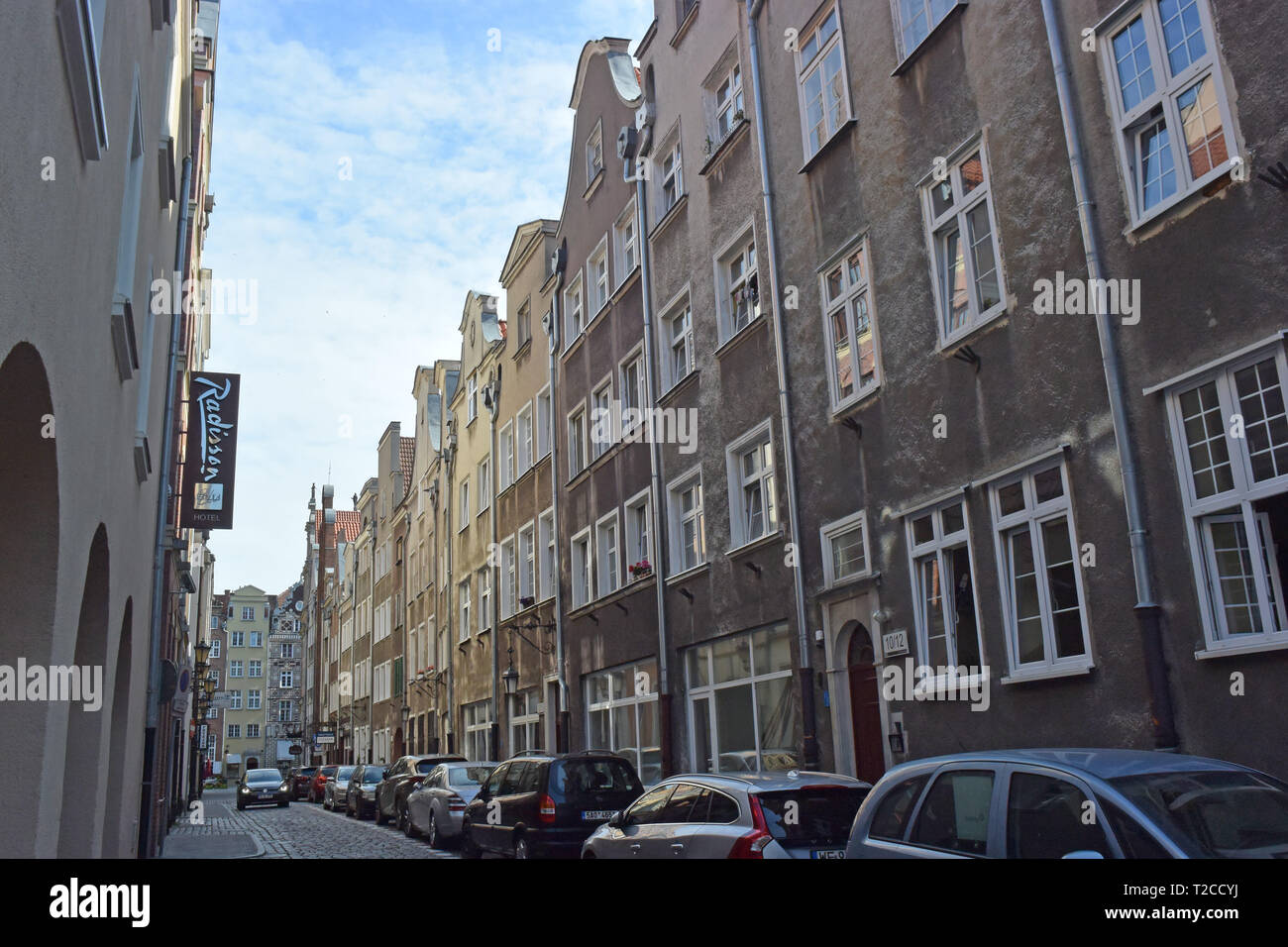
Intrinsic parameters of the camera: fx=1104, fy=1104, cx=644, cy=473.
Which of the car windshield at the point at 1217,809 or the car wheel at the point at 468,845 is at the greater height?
the car windshield at the point at 1217,809

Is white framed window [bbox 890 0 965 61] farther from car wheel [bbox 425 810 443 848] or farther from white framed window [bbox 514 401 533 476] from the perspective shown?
white framed window [bbox 514 401 533 476]

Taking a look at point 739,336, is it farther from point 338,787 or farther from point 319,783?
point 319,783

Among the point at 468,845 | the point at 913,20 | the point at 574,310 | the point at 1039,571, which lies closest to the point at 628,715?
the point at 468,845

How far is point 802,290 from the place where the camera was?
15734mm

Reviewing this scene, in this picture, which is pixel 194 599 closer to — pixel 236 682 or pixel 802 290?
pixel 802 290

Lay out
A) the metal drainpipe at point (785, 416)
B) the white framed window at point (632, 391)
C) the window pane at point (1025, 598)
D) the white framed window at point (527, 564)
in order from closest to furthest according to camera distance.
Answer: the window pane at point (1025, 598) → the metal drainpipe at point (785, 416) → the white framed window at point (632, 391) → the white framed window at point (527, 564)

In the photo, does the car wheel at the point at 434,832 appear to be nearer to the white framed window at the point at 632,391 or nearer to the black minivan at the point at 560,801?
the black minivan at the point at 560,801

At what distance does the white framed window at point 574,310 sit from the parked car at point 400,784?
1052 centimetres

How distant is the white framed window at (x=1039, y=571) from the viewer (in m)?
10.4

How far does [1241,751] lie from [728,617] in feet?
31.6

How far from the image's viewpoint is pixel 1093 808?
5.10m

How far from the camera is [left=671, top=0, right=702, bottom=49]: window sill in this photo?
66.5 ft

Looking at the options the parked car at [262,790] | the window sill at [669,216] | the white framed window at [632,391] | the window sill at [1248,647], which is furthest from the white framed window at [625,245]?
the parked car at [262,790]
